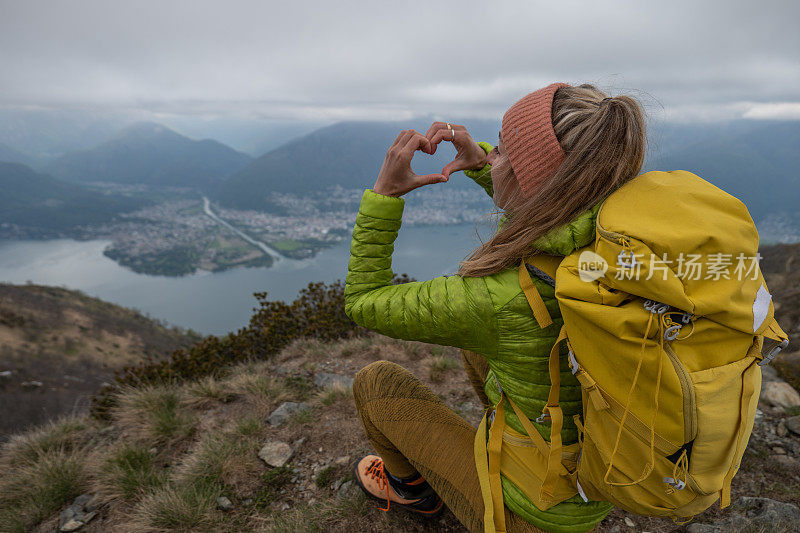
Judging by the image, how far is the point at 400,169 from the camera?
55.5 inches

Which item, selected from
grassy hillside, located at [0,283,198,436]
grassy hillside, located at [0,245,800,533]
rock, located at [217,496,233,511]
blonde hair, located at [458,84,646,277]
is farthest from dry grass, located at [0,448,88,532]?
grassy hillside, located at [0,283,198,436]

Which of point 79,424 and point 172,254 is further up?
point 79,424

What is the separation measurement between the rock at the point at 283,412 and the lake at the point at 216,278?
3350 cm

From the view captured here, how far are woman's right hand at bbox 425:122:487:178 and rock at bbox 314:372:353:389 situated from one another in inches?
→ 105

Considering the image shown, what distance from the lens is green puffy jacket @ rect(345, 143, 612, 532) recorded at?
119cm

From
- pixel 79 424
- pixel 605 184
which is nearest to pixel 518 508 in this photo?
pixel 605 184

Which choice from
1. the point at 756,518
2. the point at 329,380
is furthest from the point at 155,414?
the point at 756,518

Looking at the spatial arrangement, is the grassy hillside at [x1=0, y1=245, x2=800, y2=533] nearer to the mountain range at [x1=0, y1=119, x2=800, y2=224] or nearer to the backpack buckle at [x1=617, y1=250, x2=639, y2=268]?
the backpack buckle at [x1=617, y1=250, x2=639, y2=268]

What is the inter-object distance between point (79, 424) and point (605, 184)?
510 centimetres

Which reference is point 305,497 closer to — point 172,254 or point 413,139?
point 413,139

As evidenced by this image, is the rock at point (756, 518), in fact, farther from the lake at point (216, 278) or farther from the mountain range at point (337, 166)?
the mountain range at point (337, 166)

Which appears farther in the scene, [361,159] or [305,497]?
[361,159]

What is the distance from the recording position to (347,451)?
2.93 m

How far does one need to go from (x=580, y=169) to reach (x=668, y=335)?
20.2 inches
